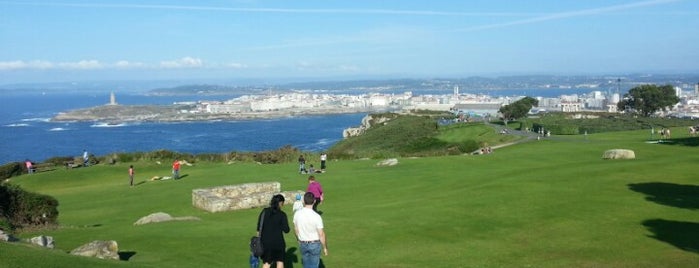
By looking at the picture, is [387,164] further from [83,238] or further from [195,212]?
[83,238]

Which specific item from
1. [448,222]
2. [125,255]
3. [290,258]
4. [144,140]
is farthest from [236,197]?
[144,140]

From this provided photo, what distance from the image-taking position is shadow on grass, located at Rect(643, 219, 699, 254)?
1485cm

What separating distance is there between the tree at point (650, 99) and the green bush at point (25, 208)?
9907cm

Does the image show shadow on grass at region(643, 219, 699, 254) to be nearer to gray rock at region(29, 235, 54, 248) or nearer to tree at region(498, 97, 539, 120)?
gray rock at region(29, 235, 54, 248)

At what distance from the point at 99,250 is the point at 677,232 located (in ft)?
50.5

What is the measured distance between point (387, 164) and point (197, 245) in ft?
81.3

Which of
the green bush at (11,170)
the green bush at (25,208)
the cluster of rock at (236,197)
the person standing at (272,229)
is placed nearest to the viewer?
the person standing at (272,229)

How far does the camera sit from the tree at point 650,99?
9812cm

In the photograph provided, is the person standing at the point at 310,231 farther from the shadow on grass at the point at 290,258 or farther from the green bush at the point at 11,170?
the green bush at the point at 11,170

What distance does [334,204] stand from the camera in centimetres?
2494

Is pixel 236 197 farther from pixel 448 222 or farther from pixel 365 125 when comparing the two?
pixel 365 125

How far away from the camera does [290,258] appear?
14.8 m

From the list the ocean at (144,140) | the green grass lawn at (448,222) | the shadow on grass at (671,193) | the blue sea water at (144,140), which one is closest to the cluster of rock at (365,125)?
the blue sea water at (144,140)

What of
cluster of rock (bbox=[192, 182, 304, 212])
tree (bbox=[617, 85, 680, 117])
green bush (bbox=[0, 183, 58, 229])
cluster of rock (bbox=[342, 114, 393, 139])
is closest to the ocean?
cluster of rock (bbox=[342, 114, 393, 139])
